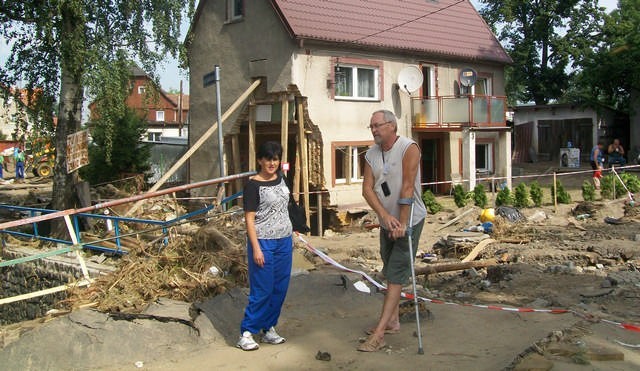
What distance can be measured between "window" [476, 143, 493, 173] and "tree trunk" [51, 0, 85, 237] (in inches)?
607

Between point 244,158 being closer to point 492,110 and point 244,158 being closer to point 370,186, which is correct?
point 492,110

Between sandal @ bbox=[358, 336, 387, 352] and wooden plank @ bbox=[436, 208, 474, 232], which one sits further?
wooden plank @ bbox=[436, 208, 474, 232]

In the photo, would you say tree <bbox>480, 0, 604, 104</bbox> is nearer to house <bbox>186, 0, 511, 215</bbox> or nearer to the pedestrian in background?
house <bbox>186, 0, 511, 215</bbox>

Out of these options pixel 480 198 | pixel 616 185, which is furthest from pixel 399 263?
pixel 616 185

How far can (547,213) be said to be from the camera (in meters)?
17.7

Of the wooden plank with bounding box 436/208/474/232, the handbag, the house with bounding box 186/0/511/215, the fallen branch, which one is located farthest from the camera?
the house with bounding box 186/0/511/215

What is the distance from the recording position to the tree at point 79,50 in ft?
46.4

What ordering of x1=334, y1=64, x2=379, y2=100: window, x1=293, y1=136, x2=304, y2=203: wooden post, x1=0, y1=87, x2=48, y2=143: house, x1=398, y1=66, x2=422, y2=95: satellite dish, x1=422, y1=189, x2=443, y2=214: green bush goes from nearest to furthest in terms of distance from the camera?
x1=0, y1=87, x2=48, y2=143: house → x1=293, y1=136, x2=304, y2=203: wooden post → x1=422, y1=189, x2=443, y2=214: green bush → x1=334, y1=64, x2=379, y2=100: window → x1=398, y1=66, x2=422, y2=95: satellite dish

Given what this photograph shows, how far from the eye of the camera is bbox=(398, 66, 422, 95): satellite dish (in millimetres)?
20734

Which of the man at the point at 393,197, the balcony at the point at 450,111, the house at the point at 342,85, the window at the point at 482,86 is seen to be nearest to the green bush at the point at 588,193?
the house at the point at 342,85

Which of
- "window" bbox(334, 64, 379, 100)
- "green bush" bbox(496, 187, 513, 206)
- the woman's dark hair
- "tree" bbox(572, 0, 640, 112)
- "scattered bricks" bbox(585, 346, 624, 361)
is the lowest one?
"scattered bricks" bbox(585, 346, 624, 361)

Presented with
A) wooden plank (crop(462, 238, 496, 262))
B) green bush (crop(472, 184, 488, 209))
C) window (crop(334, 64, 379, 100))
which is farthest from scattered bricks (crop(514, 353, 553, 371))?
window (crop(334, 64, 379, 100))

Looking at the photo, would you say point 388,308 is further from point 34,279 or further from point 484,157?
point 484,157

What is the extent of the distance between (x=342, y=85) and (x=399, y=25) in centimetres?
379
